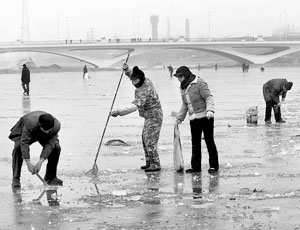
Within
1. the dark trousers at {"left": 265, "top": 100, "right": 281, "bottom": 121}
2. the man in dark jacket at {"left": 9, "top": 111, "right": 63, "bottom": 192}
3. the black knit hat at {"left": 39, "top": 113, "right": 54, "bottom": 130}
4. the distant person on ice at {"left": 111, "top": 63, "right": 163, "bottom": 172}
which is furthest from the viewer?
the dark trousers at {"left": 265, "top": 100, "right": 281, "bottom": 121}

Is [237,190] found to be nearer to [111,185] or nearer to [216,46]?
[111,185]

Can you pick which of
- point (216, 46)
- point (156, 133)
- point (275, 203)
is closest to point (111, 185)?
point (156, 133)

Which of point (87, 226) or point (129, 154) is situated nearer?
point (87, 226)

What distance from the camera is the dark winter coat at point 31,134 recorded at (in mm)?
8691

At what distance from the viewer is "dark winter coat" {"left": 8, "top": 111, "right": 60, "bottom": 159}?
8.69 metres

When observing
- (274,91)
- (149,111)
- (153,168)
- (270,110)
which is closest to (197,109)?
(149,111)

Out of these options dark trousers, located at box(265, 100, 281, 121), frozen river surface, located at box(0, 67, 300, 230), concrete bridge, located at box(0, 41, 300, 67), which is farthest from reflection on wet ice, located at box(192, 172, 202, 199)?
concrete bridge, located at box(0, 41, 300, 67)

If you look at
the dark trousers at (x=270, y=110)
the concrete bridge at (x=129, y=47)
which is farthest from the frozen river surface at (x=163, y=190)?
the concrete bridge at (x=129, y=47)

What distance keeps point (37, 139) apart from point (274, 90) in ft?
28.1

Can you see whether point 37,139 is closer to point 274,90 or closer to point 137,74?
point 137,74

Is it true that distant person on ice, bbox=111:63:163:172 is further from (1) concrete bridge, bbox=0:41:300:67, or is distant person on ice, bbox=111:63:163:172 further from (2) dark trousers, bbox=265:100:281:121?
(1) concrete bridge, bbox=0:41:300:67

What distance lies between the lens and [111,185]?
9.15 metres

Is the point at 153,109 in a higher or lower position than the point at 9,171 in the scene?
higher

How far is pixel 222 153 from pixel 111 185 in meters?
3.38
